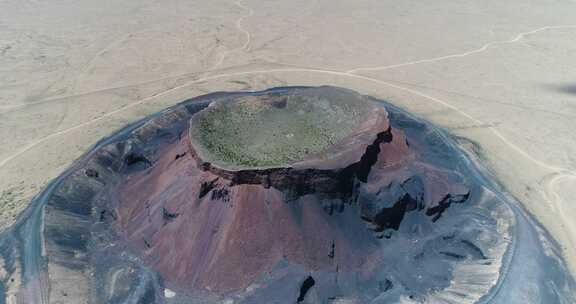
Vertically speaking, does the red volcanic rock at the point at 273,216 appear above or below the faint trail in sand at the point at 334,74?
above

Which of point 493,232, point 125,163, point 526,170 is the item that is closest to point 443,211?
point 493,232

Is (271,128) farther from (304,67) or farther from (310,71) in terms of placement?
(304,67)

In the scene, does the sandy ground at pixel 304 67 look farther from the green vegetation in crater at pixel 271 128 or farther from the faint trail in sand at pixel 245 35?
the green vegetation in crater at pixel 271 128

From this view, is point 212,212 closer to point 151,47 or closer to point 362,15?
point 151,47

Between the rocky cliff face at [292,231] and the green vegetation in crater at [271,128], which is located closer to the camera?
the rocky cliff face at [292,231]

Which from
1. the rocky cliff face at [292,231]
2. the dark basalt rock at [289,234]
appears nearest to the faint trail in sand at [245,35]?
the dark basalt rock at [289,234]

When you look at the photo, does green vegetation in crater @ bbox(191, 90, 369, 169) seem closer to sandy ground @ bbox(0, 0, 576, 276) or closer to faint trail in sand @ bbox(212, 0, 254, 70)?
sandy ground @ bbox(0, 0, 576, 276)

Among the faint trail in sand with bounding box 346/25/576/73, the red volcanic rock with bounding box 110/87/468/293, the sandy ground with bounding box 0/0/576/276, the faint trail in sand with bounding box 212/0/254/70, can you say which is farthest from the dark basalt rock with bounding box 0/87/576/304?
the faint trail in sand with bounding box 212/0/254/70
